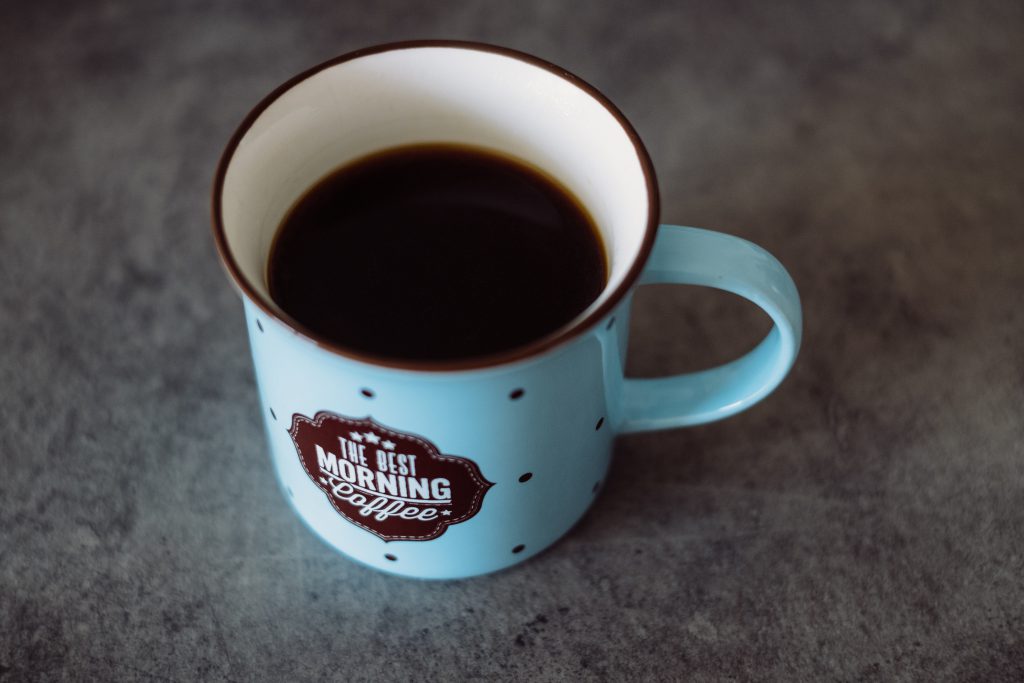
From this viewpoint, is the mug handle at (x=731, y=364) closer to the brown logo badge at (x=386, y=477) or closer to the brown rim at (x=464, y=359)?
the brown rim at (x=464, y=359)

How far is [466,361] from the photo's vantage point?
480mm

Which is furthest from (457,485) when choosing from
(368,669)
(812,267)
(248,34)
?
(248,34)

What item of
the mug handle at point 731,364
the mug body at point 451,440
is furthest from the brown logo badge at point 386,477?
the mug handle at point 731,364

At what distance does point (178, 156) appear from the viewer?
875 mm

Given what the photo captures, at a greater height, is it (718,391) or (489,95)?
(489,95)

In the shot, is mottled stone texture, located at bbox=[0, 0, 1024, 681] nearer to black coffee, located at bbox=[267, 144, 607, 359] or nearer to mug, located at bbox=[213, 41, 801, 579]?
mug, located at bbox=[213, 41, 801, 579]

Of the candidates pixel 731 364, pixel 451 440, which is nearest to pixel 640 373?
pixel 731 364

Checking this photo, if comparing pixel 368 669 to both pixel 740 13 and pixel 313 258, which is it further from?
pixel 740 13

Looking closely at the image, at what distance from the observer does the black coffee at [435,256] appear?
58 centimetres

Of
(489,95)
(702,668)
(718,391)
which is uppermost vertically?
(489,95)

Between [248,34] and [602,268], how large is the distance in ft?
1.66

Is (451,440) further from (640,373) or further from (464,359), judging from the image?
(640,373)

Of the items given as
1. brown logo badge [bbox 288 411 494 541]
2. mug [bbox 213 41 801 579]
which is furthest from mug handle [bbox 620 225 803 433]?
brown logo badge [bbox 288 411 494 541]

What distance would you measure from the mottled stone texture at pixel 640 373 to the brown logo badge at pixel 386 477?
84 millimetres
